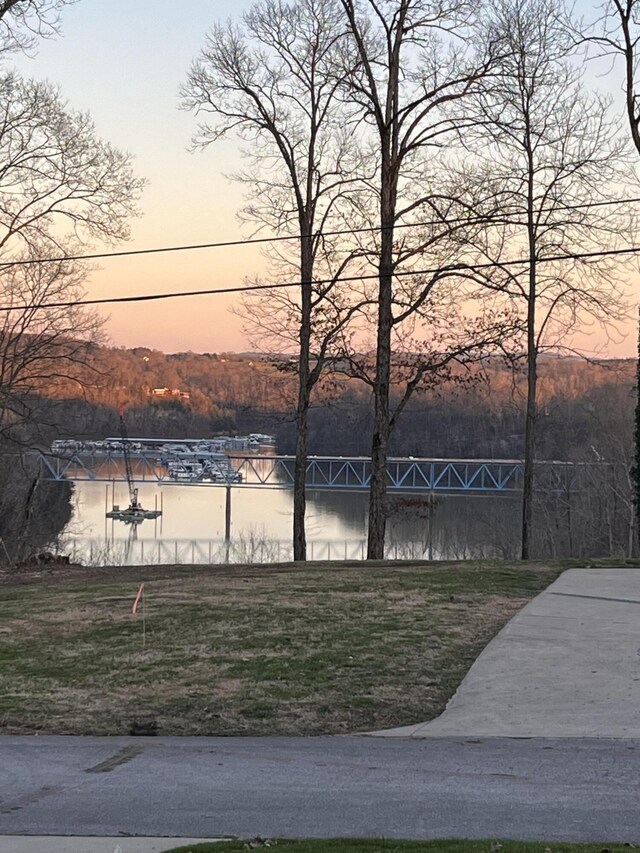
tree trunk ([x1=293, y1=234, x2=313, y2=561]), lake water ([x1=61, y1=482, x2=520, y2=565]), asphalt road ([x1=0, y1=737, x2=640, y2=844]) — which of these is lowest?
lake water ([x1=61, y1=482, x2=520, y2=565])

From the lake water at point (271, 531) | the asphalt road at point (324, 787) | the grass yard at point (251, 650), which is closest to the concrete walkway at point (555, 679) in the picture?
the grass yard at point (251, 650)

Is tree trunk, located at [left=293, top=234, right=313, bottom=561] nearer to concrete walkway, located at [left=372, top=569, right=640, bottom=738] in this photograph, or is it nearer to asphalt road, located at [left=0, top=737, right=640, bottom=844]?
concrete walkway, located at [left=372, top=569, right=640, bottom=738]

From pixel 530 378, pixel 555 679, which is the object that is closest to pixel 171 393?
pixel 530 378

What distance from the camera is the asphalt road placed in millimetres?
5879

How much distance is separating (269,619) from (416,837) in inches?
279

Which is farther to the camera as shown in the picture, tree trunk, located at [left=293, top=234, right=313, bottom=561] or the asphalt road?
tree trunk, located at [left=293, top=234, right=313, bottom=561]

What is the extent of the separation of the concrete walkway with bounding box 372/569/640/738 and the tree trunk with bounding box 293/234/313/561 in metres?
11.1

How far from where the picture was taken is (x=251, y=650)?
433 inches

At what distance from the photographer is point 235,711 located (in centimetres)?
886

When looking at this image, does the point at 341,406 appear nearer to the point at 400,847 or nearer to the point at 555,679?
the point at 555,679

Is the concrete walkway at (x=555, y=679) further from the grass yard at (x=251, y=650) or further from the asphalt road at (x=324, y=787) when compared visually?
the asphalt road at (x=324, y=787)

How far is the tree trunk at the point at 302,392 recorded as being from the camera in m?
23.7

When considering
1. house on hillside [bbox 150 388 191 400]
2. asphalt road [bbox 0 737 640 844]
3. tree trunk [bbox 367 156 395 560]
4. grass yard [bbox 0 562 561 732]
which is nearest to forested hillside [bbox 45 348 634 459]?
house on hillside [bbox 150 388 191 400]

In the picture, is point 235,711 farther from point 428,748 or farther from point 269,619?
point 269,619
